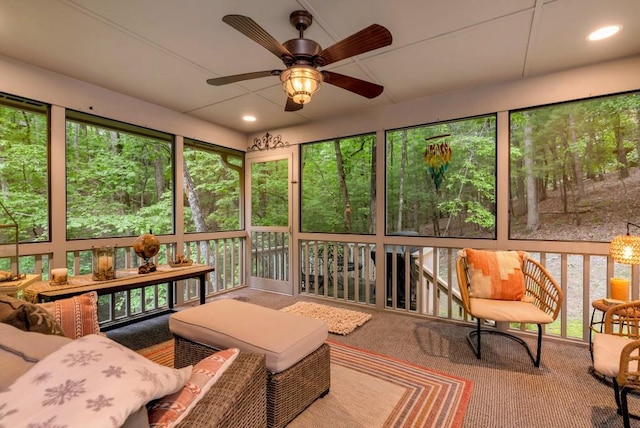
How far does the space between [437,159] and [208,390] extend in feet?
10.7

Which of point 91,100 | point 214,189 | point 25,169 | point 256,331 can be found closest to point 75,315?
point 256,331

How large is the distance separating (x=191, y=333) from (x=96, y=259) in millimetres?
1351

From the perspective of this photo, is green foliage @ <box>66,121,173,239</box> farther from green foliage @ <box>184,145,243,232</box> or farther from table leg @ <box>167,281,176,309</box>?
table leg @ <box>167,281,176,309</box>

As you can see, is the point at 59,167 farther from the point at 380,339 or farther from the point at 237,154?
the point at 380,339

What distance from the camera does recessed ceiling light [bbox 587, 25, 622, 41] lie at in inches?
82.1

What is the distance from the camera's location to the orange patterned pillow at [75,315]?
1.44 m

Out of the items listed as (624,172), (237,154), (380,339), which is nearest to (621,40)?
(624,172)

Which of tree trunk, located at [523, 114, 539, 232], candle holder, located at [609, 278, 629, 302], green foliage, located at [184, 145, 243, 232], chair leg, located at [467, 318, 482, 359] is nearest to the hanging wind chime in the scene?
tree trunk, located at [523, 114, 539, 232]

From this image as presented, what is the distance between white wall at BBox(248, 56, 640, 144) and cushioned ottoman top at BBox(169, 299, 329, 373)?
2.59 meters

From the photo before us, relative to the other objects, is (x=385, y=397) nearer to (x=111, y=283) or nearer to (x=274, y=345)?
(x=274, y=345)

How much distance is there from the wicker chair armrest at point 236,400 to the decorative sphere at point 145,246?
6.98 ft

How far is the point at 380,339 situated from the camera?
2.82 metres

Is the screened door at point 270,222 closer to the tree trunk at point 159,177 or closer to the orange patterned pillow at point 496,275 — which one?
the tree trunk at point 159,177

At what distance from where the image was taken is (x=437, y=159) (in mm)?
3453
